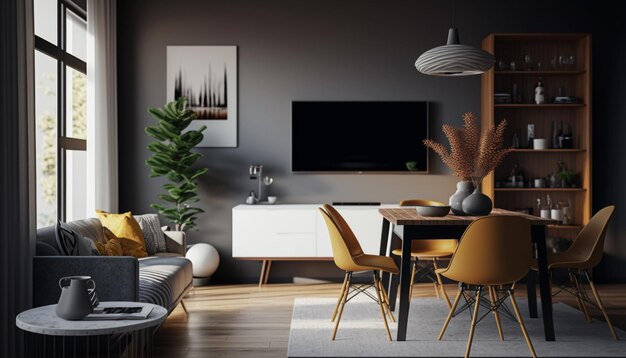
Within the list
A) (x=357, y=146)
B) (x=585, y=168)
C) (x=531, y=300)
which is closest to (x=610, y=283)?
(x=585, y=168)

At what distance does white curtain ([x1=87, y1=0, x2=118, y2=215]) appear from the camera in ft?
19.8

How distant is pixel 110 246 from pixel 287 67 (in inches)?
114

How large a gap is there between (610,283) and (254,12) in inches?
178

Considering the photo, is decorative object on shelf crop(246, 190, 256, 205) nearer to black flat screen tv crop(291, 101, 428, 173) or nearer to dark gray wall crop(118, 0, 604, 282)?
dark gray wall crop(118, 0, 604, 282)

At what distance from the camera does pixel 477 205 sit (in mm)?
4277

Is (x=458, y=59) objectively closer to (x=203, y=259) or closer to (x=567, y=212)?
(x=567, y=212)

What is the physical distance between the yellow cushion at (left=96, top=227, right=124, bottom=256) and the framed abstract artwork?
6.55 ft

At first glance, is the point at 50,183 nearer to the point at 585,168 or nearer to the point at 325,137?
the point at 325,137

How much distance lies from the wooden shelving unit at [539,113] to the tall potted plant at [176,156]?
9.51ft

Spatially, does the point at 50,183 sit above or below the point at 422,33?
below

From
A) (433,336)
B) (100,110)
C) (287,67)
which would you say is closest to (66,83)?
(100,110)

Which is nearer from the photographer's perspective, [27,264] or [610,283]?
[27,264]

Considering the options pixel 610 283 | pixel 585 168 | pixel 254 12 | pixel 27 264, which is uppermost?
pixel 254 12

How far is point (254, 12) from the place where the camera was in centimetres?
668
